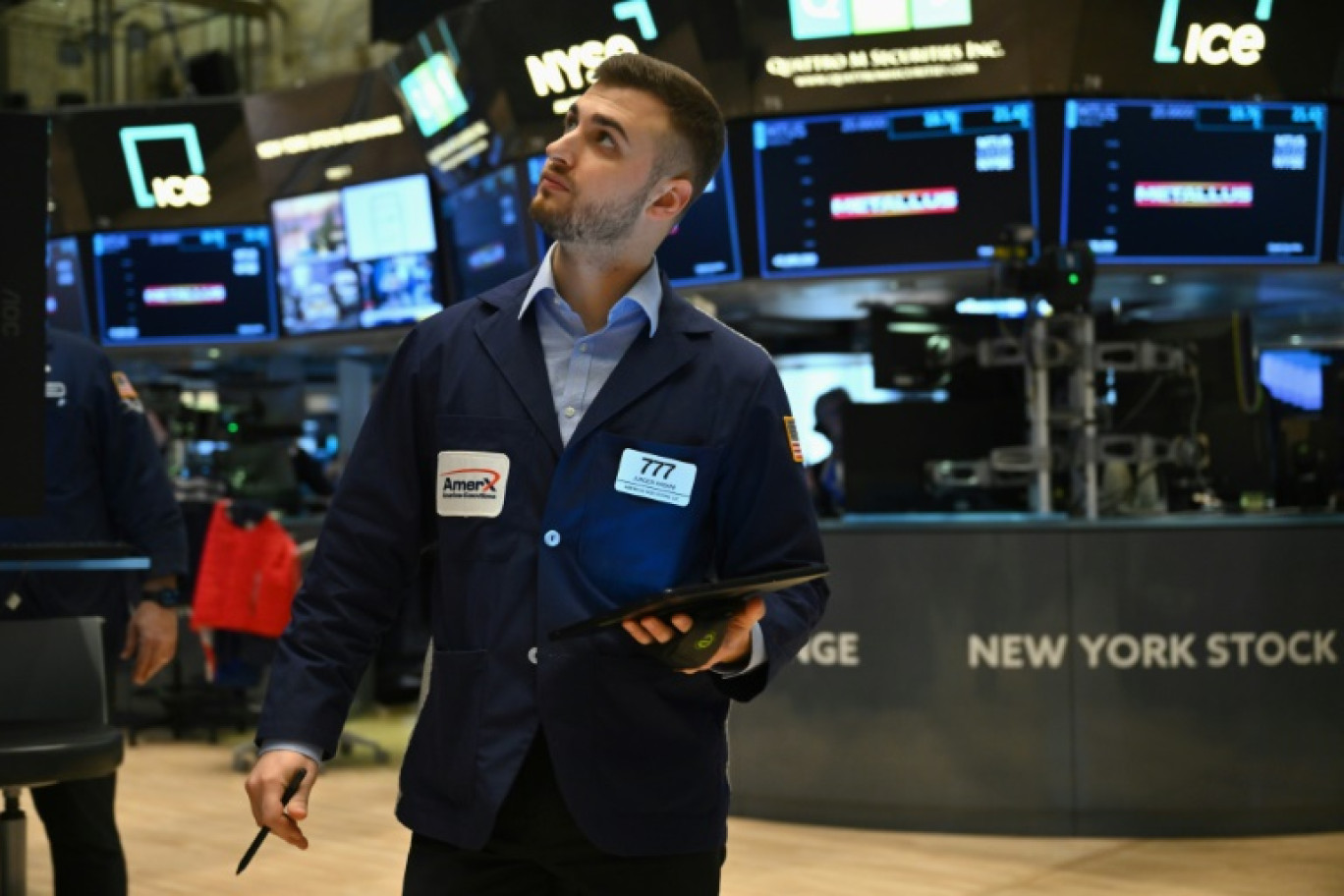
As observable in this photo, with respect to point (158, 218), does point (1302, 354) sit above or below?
below

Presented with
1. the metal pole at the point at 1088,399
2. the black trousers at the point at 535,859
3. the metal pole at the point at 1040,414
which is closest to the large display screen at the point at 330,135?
the metal pole at the point at 1040,414

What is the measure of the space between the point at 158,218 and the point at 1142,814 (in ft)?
20.7

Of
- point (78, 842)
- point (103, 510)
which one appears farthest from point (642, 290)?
point (103, 510)

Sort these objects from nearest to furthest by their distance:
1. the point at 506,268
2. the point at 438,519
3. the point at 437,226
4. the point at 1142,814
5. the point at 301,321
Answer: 1. the point at 438,519
2. the point at 1142,814
3. the point at 506,268
4. the point at 437,226
5. the point at 301,321

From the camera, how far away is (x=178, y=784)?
260 inches

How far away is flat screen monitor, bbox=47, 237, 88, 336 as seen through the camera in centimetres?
962

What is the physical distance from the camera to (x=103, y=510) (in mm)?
3604

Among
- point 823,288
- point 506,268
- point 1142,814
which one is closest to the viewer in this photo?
point 1142,814

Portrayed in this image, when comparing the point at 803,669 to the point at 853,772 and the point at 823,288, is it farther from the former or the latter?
the point at 823,288

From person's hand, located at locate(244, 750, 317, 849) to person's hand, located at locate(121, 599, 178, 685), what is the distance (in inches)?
74.4

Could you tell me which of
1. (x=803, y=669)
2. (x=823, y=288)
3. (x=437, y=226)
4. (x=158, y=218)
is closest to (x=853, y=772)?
(x=803, y=669)

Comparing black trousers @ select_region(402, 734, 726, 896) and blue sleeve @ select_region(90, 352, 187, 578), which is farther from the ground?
blue sleeve @ select_region(90, 352, 187, 578)

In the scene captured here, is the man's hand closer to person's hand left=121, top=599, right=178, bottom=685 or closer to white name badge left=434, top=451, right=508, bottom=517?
white name badge left=434, top=451, right=508, bottom=517

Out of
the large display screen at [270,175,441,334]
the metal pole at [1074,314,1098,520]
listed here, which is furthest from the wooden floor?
the large display screen at [270,175,441,334]
